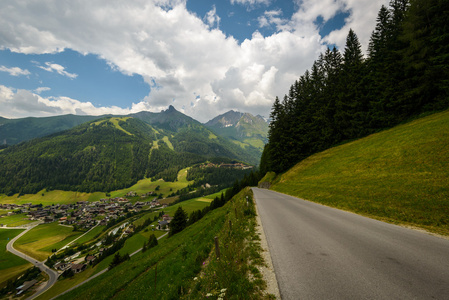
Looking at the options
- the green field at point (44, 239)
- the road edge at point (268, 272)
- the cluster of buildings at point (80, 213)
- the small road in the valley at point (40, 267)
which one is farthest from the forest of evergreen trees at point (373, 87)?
the cluster of buildings at point (80, 213)

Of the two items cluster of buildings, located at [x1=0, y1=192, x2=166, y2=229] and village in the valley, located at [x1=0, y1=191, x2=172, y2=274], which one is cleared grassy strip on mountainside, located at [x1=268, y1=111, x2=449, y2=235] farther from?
cluster of buildings, located at [x1=0, y1=192, x2=166, y2=229]

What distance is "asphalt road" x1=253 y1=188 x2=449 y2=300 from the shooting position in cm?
462

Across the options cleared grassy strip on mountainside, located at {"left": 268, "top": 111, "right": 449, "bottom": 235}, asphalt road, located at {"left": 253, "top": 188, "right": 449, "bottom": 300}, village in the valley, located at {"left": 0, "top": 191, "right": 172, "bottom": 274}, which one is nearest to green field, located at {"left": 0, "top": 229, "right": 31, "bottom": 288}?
village in the valley, located at {"left": 0, "top": 191, "right": 172, "bottom": 274}

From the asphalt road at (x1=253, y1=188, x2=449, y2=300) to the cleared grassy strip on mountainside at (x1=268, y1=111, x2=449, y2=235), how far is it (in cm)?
293

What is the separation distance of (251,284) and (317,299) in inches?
74.1

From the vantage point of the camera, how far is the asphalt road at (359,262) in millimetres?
4625

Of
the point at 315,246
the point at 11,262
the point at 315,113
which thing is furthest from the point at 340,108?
the point at 11,262

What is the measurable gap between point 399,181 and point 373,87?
2834cm

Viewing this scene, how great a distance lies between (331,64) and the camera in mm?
48531

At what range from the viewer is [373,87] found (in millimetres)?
33938

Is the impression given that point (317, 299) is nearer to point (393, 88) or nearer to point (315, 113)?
point (393, 88)

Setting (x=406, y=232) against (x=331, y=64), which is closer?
(x=406, y=232)

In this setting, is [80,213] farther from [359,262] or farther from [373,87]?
[373,87]

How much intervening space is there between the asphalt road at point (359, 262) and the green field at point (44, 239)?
114 meters
